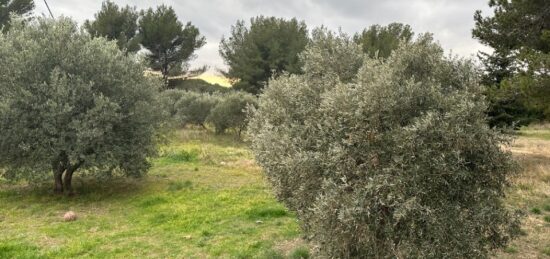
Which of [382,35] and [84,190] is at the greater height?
[382,35]

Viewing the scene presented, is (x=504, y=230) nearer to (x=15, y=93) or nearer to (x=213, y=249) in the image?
(x=213, y=249)

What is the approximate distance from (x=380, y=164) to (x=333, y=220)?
1189 mm

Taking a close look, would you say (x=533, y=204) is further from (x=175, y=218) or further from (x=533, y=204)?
(x=175, y=218)

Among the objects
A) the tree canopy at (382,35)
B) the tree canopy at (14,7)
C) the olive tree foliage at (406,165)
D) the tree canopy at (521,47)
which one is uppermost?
the tree canopy at (14,7)

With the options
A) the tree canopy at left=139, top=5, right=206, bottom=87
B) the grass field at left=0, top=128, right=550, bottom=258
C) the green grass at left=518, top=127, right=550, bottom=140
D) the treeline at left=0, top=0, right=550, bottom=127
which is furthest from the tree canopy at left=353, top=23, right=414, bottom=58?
the grass field at left=0, top=128, right=550, bottom=258

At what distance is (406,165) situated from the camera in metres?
7.08

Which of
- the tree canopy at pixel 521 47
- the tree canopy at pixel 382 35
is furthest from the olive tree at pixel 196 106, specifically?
the tree canopy at pixel 521 47

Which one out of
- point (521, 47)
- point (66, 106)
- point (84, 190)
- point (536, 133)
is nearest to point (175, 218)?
point (66, 106)

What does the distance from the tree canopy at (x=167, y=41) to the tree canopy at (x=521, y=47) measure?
3960 cm

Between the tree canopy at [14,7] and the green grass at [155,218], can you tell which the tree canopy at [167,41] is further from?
the green grass at [155,218]

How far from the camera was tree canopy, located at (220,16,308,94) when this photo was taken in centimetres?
5016

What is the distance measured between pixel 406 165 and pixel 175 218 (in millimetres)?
8946

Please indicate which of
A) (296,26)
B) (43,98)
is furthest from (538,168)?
(296,26)

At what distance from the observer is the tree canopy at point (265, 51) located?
50156mm
